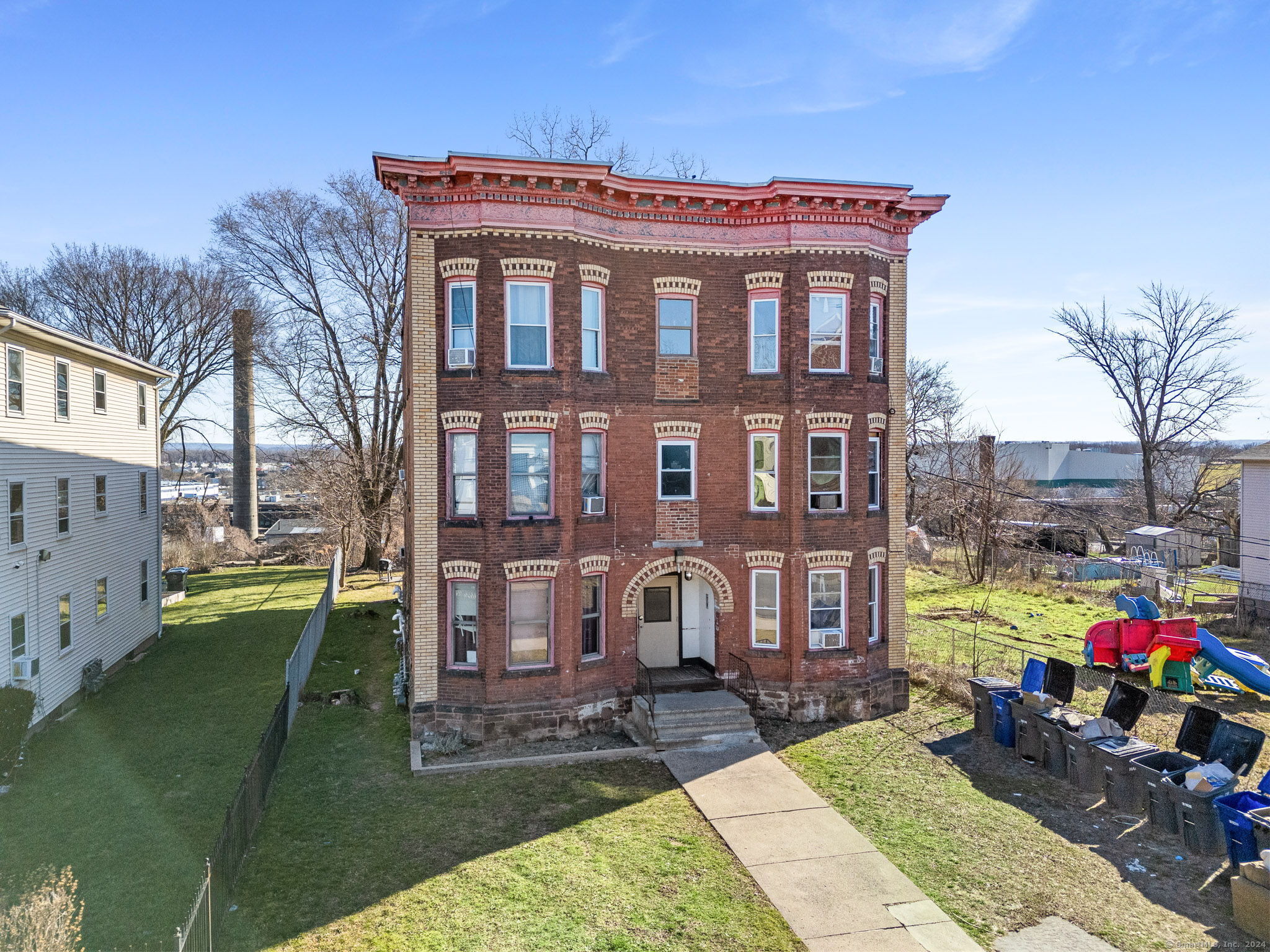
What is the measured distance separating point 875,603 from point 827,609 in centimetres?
→ 152

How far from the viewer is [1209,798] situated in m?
11.1

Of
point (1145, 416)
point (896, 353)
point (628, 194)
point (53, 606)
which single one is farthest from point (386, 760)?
point (1145, 416)

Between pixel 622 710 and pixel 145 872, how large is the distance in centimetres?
916

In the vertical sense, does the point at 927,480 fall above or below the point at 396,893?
above

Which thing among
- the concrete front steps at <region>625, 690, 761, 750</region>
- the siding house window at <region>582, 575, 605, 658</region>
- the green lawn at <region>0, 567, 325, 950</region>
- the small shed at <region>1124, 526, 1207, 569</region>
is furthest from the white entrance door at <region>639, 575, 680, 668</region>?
the small shed at <region>1124, 526, 1207, 569</region>

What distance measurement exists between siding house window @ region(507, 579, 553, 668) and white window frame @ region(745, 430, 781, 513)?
16.6 ft

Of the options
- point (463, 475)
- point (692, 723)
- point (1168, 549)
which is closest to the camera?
point (692, 723)

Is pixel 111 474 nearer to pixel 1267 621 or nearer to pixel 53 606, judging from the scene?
pixel 53 606

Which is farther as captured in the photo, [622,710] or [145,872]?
[622,710]

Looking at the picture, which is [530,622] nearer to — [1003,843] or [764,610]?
[764,610]

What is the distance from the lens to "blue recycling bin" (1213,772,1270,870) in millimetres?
10180

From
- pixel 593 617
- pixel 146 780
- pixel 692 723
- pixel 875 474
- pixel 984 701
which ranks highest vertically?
pixel 875 474

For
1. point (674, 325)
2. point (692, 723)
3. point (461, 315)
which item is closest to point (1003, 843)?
point (692, 723)

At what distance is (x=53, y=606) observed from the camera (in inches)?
732
